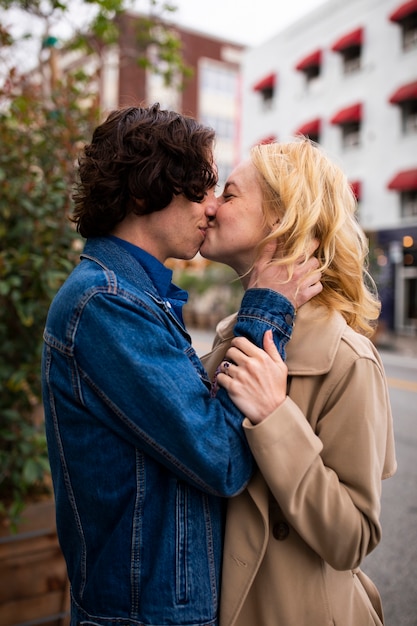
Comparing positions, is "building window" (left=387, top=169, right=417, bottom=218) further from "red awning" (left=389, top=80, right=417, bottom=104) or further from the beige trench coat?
the beige trench coat

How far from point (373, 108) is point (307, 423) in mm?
20462

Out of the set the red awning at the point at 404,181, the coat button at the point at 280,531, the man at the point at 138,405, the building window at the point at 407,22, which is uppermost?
the building window at the point at 407,22

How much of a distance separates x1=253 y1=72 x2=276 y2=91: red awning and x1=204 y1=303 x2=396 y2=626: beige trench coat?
24.1 meters

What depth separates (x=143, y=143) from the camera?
4.44ft

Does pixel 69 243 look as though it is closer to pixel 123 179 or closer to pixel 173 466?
pixel 123 179

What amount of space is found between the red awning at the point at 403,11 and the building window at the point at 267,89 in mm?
6435

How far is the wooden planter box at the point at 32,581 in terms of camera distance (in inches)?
106

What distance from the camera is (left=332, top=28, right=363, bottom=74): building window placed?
19.6 meters

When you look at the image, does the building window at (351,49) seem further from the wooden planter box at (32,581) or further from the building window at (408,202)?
the wooden planter box at (32,581)

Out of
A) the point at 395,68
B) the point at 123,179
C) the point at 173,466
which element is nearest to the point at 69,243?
the point at 123,179

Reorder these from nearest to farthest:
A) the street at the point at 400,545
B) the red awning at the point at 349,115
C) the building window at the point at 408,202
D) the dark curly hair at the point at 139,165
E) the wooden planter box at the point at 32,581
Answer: the dark curly hair at the point at 139,165 → the wooden planter box at the point at 32,581 → the street at the point at 400,545 → the building window at the point at 408,202 → the red awning at the point at 349,115

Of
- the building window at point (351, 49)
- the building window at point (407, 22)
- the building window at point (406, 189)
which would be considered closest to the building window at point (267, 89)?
the building window at point (351, 49)

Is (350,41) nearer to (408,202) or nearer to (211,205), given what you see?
(408,202)

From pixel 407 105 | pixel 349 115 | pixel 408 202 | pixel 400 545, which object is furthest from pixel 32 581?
pixel 349 115
